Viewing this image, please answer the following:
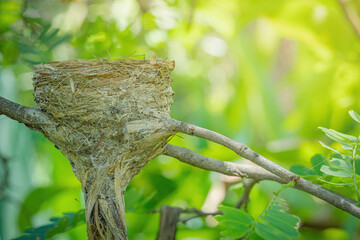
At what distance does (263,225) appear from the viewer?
648 millimetres

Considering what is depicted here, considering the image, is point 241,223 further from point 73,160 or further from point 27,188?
point 27,188

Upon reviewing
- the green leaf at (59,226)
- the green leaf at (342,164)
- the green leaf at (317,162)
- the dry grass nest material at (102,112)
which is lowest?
the green leaf at (59,226)

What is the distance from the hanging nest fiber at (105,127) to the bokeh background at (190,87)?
0.99 ft

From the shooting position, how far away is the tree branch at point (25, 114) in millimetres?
742

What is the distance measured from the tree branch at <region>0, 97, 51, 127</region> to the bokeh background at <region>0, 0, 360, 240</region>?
1.25 feet

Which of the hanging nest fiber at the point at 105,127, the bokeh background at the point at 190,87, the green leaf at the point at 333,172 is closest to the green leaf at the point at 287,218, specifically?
the green leaf at the point at 333,172

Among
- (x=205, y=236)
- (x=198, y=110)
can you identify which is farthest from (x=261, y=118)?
(x=205, y=236)

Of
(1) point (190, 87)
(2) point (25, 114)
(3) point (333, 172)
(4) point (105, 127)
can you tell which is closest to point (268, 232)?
(3) point (333, 172)

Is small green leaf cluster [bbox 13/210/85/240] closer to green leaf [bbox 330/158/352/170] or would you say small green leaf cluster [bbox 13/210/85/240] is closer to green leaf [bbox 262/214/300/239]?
green leaf [bbox 262/214/300/239]

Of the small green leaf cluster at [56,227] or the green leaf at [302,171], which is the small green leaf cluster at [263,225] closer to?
the green leaf at [302,171]

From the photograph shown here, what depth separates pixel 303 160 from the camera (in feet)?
5.80

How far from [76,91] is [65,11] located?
4.47 ft

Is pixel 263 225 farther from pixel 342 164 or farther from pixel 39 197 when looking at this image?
pixel 39 197

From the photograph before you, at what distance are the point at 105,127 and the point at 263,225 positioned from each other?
0.37m
